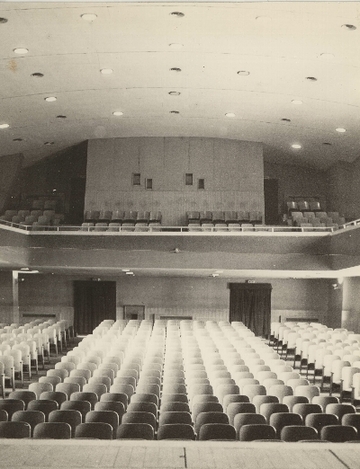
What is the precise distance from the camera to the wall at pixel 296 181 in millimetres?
26375

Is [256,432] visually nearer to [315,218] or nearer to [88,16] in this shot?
[88,16]

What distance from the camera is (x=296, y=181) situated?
26.5 metres

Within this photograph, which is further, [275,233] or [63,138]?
[63,138]

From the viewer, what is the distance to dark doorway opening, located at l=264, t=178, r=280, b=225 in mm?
26438

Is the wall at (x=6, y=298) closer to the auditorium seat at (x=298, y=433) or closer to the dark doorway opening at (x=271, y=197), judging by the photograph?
the dark doorway opening at (x=271, y=197)

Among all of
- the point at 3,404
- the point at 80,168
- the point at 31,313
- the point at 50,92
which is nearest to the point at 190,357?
the point at 3,404

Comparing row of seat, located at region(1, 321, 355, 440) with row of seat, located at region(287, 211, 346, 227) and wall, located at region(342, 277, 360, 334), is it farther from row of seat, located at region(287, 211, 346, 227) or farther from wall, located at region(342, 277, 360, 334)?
row of seat, located at region(287, 211, 346, 227)

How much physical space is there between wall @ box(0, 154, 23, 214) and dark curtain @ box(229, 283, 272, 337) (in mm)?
9299

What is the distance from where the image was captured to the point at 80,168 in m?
25.9

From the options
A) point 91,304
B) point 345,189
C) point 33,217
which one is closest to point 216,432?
point 33,217

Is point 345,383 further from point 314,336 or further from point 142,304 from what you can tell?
point 142,304

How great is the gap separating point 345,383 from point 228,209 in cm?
1234

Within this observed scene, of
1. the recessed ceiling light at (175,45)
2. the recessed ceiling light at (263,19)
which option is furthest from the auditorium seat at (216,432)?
the recessed ceiling light at (175,45)

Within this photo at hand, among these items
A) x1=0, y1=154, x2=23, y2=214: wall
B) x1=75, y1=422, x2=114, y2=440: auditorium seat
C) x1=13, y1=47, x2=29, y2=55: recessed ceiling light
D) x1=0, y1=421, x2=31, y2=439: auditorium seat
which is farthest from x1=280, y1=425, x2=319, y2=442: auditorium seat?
x1=0, y1=154, x2=23, y2=214: wall
